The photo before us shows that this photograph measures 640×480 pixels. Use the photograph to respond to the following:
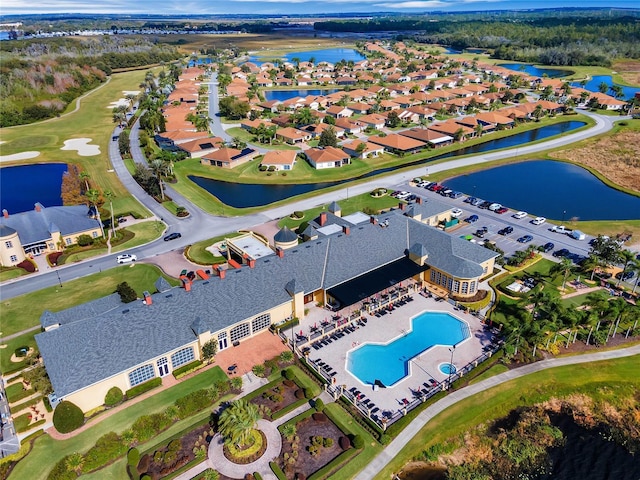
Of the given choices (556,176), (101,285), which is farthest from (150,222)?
(556,176)

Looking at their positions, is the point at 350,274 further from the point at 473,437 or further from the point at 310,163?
the point at 310,163

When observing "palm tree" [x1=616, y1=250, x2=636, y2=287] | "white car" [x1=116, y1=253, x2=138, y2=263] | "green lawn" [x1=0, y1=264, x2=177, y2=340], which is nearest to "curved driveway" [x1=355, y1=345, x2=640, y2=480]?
"palm tree" [x1=616, y1=250, x2=636, y2=287]

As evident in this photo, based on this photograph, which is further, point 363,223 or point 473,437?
point 363,223

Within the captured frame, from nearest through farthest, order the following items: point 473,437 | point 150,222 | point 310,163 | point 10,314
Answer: point 473,437
point 10,314
point 150,222
point 310,163

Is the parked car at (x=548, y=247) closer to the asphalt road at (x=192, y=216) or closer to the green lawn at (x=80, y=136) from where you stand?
the asphalt road at (x=192, y=216)

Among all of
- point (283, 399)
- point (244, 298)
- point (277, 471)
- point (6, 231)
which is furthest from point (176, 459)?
point (6, 231)

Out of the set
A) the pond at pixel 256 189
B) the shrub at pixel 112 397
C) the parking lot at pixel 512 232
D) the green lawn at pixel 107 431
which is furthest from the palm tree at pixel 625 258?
the shrub at pixel 112 397
